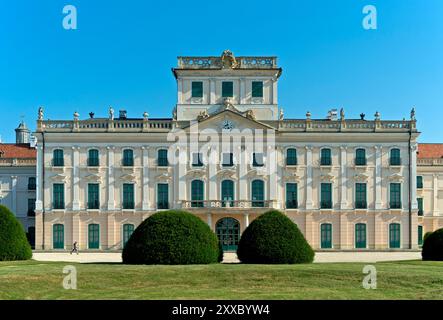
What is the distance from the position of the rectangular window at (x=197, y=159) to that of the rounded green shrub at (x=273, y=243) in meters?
21.8

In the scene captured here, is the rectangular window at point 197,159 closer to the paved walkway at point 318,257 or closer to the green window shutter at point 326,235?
the paved walkway at point 318,257

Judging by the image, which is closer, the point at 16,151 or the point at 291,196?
the point at 291,196

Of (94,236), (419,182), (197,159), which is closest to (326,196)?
(197,159)

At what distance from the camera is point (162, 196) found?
51250 millimetres

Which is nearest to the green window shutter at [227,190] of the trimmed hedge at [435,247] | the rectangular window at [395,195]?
the rectangular window at [395,195]

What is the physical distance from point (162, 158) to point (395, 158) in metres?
16.9

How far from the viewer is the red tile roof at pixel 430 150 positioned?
6153cm

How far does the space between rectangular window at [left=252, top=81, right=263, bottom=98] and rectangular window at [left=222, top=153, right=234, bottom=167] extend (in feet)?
16.1

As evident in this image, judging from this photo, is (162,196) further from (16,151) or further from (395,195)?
(16,151)

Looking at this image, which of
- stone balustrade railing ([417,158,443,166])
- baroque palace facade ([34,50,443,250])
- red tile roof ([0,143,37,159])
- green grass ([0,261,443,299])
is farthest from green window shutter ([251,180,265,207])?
green grass ([0,261,443,299])

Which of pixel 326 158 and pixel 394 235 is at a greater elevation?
pixel 326 158

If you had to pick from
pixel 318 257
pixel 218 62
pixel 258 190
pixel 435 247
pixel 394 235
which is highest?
pixel 218 62

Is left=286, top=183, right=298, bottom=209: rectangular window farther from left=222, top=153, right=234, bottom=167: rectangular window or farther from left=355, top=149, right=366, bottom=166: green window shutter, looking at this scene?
left=355, top=149, right=366, bottom=166: green window shutter
